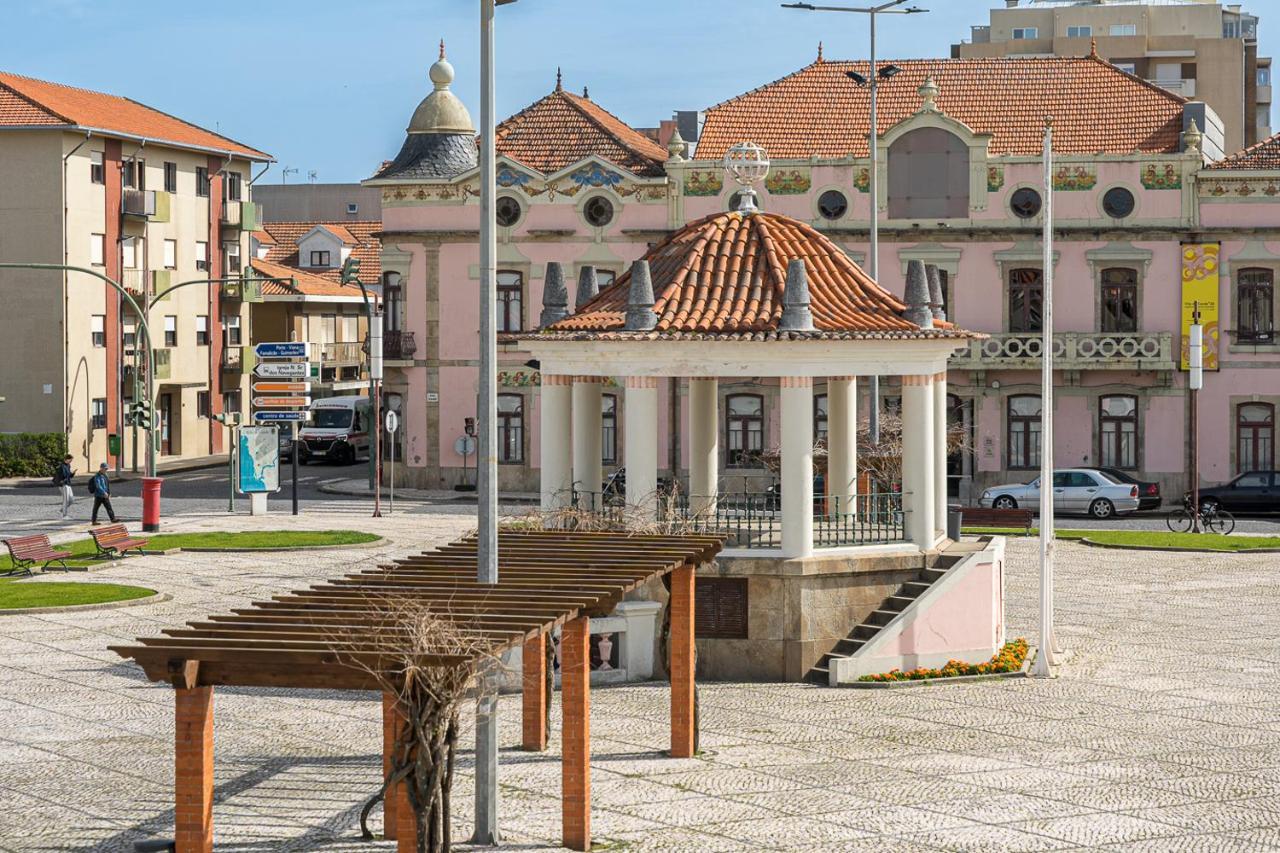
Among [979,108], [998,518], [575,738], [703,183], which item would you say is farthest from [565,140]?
[575,738]

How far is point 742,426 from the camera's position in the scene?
55.5 metres

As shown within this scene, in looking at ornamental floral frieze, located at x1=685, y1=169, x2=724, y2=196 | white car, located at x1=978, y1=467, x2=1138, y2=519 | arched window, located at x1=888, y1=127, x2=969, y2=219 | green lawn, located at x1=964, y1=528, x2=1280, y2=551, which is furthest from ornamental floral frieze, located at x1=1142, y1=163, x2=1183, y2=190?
green lawn, located at x1=964, y1=528, x2=1280, y2=551

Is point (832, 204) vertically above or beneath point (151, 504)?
above

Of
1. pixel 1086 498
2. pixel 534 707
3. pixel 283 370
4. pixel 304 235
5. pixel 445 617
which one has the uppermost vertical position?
pixel 304 235

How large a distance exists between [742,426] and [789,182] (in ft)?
22.5

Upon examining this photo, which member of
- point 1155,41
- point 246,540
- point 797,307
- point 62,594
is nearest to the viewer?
point 797,307

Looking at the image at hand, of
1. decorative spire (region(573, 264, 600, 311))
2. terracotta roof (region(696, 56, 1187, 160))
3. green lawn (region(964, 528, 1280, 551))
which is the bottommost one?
green lawn (region(964, 528, 1280, 551))

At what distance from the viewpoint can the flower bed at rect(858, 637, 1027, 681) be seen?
85.8ft

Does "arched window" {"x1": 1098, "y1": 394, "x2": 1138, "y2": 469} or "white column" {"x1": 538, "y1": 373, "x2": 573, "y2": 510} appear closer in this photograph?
"white column" {"x1": 538, "y1": 373, "x2": 573, "y2": 510}

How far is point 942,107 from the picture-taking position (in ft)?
191

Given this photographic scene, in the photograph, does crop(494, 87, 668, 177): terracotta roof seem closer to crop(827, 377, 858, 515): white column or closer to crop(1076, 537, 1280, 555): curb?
crop(1076, 537, 1280, 555): curb

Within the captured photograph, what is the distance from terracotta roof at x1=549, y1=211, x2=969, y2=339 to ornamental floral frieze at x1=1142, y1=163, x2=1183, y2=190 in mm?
25365

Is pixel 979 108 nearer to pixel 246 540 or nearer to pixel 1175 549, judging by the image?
pixel 1175 549

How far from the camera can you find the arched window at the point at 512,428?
5619 centimetres
